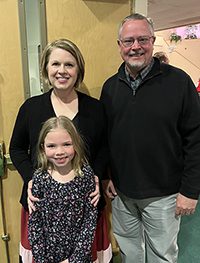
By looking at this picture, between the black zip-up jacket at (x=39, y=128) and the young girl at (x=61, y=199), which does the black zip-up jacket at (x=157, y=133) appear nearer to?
the black zip-up jacket at (x=39, y=128)

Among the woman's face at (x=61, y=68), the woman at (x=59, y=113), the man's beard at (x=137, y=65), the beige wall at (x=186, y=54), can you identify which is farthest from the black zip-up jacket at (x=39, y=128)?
the beige wall at (x=186, y=54)

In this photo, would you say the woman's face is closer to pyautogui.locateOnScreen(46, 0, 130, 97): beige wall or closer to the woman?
the woman

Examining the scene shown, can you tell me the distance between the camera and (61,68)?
1125 mm

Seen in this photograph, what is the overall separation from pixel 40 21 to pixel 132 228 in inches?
47.9

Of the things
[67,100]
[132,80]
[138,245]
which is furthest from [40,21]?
[138,245]

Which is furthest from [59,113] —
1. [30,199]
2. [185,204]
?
[185,204]

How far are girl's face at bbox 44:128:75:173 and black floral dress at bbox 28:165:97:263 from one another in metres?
0.09

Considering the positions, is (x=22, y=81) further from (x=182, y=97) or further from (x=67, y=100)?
(x=182, y=97)

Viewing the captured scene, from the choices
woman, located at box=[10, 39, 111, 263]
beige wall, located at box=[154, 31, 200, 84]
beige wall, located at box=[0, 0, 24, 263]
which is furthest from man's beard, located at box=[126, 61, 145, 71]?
beige wall, located at box=[154, 31, 200, 84]

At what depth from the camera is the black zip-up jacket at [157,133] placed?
122cm

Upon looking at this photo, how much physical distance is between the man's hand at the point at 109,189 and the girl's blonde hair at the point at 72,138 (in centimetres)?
35

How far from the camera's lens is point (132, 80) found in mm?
1296

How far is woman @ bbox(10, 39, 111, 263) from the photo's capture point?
114 centimetres

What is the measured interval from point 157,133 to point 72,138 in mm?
400
